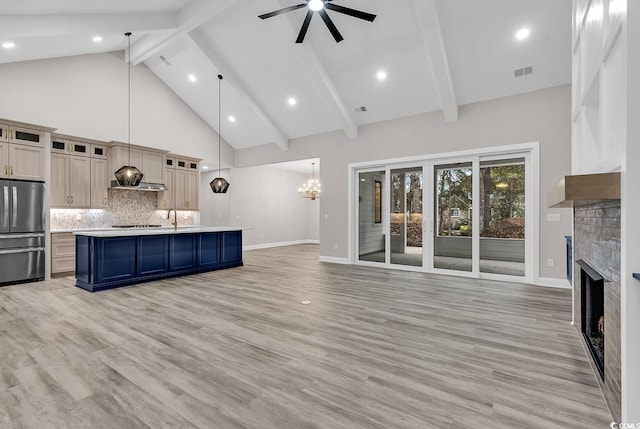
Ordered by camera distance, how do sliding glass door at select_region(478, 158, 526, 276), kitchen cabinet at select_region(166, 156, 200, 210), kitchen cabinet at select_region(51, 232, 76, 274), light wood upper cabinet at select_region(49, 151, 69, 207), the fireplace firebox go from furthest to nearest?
1. kitchen cabinet at select_region(166, 156, 200, 210)
2. light wood upper cabinet at select_region(49, 151, 69, 207)
3. kitchen cabinet at select_region(51, 232, 76, 274)
4. sliding glass door at select_region(478, 158, 526, 276)
5. the fireplace firebox

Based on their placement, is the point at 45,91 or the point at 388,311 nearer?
the point at 388,311

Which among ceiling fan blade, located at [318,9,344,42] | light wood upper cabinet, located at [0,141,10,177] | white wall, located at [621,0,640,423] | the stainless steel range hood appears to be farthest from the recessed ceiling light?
light wood upper cabinet, located at [0,141,10,177]

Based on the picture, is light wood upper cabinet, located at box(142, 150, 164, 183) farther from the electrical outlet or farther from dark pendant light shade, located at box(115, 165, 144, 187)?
the electrical outlet

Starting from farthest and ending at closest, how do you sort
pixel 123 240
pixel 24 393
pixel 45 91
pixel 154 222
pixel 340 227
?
pixel 154 222, pixel 340 227, pixel 45 91, pixel 123 240, pixel 24 393

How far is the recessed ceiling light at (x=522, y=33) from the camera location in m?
4.59

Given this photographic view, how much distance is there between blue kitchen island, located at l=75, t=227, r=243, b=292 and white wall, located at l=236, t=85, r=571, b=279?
2685 millimetres

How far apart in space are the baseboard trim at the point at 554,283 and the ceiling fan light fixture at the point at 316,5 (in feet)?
17.6

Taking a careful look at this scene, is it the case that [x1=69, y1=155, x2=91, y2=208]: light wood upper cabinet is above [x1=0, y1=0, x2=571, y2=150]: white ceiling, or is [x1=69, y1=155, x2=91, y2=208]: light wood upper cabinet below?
below

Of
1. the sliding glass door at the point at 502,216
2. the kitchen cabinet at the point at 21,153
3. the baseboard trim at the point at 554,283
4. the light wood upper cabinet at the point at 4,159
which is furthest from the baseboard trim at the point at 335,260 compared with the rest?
the light wood upper cabinet at the point at 4,159

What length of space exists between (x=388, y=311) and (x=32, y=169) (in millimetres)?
6452

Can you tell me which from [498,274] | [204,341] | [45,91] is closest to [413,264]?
[498,274]

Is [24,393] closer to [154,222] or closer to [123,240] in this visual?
[123,240]

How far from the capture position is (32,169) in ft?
18.4

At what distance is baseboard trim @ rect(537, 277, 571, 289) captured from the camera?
17.0 feet
